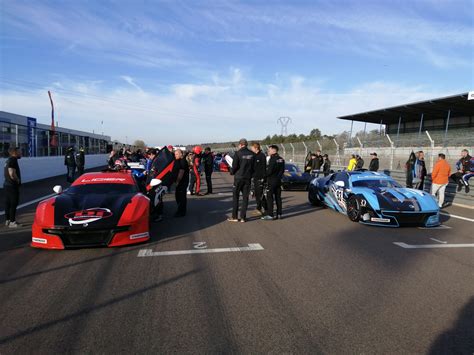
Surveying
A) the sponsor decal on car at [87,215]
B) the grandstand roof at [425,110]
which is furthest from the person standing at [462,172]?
the grandstand roof at [425,110]

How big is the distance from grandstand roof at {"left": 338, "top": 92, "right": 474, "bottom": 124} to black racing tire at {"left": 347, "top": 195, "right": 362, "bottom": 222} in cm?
2379

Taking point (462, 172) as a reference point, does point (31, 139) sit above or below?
above

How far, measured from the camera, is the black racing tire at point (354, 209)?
327 inches

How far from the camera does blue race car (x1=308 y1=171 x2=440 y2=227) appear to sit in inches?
303

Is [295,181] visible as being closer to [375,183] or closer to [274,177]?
[375,183]

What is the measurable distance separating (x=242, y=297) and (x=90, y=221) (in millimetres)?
2771

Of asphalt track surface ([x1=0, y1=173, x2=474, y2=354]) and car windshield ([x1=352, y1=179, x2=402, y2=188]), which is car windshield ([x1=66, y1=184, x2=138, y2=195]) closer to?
asphalt track surface ([x1=0, y1=173, x2=474, y2=354])

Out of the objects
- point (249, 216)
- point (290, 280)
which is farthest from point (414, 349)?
point (249, 216)

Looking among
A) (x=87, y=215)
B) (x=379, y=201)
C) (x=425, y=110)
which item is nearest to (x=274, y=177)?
(x=379, y=201)

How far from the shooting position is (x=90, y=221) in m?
5.64

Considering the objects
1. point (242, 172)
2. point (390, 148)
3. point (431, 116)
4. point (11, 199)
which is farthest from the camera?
point (431, 116)

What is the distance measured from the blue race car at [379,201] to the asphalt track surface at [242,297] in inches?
35.2

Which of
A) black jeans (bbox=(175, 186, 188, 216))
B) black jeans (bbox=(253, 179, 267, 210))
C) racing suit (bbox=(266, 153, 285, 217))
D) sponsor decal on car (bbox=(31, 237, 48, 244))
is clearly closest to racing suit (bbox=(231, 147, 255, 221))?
racing suit (bbox=(266, 153, 285, 217))

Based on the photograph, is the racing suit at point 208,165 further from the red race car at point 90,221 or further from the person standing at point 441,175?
the red race car at point 90,221
